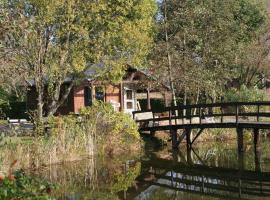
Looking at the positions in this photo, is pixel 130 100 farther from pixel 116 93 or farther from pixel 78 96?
pixel 78 96

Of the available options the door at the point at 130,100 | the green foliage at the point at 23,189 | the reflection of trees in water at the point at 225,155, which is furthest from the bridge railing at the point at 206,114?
the green foliage at the point at 23,189

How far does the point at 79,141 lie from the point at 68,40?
22.3 ft

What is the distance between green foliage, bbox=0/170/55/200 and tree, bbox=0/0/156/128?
1466 centimetres

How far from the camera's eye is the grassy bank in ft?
65.4

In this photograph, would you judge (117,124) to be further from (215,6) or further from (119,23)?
(215,6)

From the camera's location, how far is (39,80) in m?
25.8

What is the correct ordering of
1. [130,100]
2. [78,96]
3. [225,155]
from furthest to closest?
[130,100], [78,96], [225,155]

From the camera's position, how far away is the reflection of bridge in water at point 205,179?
16.7 m

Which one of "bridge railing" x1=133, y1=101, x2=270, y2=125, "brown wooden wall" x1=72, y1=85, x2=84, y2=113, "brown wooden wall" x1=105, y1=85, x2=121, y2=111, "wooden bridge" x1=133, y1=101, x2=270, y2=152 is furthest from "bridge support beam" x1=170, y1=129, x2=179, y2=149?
"brown wooden wall" x1=72, y1=85, x2=84, y2=113

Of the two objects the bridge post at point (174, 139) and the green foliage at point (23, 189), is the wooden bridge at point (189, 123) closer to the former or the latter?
the bridge post at point (174, 139)

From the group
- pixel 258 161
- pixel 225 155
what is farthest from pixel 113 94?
pixel 258 161

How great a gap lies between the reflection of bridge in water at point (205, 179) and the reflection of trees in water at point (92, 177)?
622mm

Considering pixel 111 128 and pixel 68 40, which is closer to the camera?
pixel 111 128

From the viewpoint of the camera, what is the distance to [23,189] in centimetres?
805
